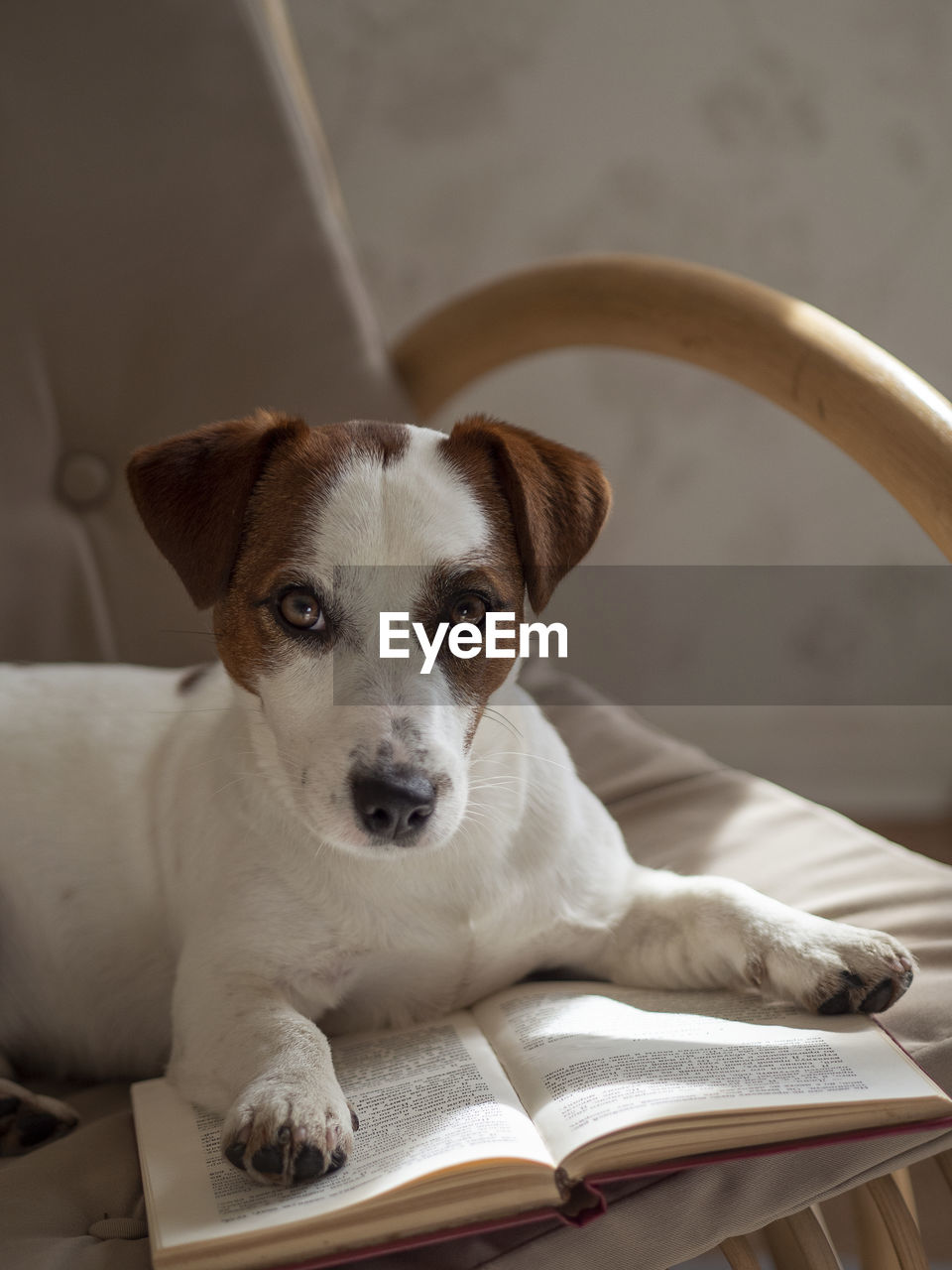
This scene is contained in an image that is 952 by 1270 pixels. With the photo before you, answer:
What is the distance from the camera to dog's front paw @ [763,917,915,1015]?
108cm

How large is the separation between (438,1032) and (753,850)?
20.2 inches

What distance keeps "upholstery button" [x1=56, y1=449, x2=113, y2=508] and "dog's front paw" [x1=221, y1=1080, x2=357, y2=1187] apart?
3.82 ft

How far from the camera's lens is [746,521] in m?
2.89

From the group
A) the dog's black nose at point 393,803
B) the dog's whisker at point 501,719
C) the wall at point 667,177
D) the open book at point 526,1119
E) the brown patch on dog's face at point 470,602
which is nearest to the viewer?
the open book at point 526,1119

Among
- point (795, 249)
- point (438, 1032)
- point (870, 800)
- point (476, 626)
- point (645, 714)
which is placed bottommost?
point (870, 800)

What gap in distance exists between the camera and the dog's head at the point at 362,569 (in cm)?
103

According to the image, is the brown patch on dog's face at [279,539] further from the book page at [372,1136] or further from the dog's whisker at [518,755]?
the book page at [372,1136]

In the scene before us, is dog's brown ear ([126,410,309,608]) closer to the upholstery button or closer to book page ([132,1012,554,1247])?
book page ([132,1012,554,1247])

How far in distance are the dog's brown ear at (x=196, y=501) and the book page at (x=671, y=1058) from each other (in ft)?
1.77

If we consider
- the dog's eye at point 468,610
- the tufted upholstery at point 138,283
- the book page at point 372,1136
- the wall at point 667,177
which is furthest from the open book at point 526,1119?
the wall at point 667,177

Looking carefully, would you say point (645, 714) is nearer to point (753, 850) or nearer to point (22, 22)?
point (753, 850)

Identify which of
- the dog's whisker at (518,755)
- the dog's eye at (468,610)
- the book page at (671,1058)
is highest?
the dog's eye at (468,610)

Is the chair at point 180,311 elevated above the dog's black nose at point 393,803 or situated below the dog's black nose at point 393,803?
above

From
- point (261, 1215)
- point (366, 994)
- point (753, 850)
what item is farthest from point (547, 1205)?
point (753, 850)
